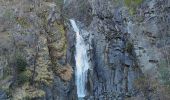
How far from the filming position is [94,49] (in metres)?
47.6

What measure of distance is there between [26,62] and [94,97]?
921 cm

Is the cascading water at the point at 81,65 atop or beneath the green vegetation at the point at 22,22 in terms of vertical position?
beneath

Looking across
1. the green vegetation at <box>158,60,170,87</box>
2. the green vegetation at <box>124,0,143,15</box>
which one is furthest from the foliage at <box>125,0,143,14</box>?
the green vegetation at <box>158,60,170,87</box>

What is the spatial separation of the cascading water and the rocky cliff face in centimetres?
59

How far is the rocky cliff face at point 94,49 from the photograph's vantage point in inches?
1666

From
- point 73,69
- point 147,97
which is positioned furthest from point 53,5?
point 147,97

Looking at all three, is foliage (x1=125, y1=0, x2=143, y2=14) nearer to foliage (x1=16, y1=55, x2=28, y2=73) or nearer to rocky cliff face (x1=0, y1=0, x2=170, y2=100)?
rocky cliff face (x1=0, y1=0, x2=170, y2=100)

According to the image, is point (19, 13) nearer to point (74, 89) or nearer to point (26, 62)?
point (26, 62)

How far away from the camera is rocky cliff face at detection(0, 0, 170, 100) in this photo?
42312 mm

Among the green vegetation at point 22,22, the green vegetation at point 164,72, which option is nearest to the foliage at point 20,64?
the green vegetation at point 22,22

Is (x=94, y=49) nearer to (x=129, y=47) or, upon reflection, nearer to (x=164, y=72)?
(x=129, y=47)

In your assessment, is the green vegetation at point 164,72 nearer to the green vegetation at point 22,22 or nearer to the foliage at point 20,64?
the foliage at point 20,64

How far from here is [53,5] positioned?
4928 cm

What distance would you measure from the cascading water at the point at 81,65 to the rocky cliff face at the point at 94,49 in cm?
59
